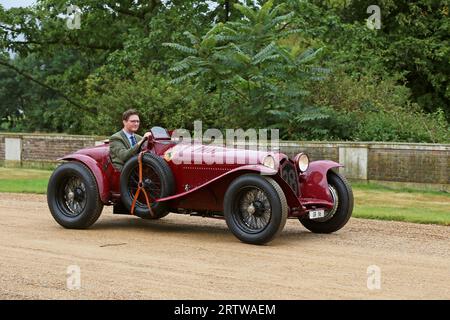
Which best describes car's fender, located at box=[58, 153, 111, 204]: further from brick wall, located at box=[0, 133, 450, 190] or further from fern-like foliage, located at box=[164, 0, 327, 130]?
fern-like foliage, located at box=[164, 0, 327, 130]

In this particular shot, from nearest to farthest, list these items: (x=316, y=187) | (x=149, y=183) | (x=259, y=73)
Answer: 1. (x=316, y=187)
2. (x=149, y=183)
3. (x=259, y=73)

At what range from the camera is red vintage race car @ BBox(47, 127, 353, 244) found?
390 inches

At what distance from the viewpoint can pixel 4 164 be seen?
22.8 metres

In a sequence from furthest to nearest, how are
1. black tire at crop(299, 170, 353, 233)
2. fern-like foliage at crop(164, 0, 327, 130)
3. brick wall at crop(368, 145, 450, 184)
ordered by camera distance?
fern-like foliage at crop(164, 0, 327, 130)
brick wall at crop(368, 145, 450, 184)
black tire at crop(299, 170, 353, 233)

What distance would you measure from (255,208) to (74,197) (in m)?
2.95

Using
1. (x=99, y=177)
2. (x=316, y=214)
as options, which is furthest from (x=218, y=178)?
(x=99, y=177)

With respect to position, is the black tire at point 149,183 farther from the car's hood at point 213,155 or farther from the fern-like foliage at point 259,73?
the fern-like foliage at point 259,73

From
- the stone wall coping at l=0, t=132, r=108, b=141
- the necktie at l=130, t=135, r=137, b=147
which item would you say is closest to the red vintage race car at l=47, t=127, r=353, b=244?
the necktie at l=130, t=135, r=137, b=147

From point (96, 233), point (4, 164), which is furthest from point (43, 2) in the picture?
point (96, 233)

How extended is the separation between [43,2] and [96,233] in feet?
72.3

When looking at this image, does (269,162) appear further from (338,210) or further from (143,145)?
(143,145)

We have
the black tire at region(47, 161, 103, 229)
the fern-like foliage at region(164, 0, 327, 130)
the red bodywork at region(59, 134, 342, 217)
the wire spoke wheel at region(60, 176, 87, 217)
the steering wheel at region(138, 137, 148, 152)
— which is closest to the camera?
the red bodywork at region(59, 134, 342, 217)

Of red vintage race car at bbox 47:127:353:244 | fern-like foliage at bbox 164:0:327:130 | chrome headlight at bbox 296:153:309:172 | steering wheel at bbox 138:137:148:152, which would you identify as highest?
fern-like foliage at bbox 164:0:327:130

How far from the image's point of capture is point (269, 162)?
32.9 feet
